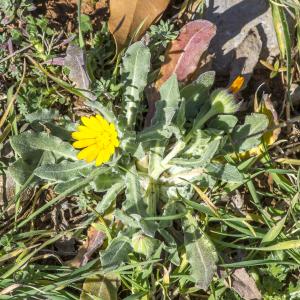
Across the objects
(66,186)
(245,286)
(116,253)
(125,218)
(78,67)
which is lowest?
(245,286)

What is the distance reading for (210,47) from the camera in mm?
3830

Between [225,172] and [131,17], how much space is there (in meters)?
1.18

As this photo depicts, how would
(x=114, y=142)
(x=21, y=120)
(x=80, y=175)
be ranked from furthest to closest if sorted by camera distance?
(x=21, y=120) → (x=80, y=175) → (x=114, y=142)

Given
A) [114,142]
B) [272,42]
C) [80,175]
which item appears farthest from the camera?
[272,42]

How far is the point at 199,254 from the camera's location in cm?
331

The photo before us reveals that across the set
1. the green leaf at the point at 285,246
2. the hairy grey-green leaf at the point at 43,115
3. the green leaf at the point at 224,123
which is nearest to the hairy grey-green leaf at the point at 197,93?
the green leaf at the point at 224,123

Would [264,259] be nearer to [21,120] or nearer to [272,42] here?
[272,42]

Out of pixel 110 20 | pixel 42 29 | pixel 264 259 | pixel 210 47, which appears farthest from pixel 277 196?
pixel 42 29

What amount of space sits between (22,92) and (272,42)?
174 cm

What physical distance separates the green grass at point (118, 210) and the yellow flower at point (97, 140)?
0.10 metres

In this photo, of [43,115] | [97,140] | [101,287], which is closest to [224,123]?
[97,140]

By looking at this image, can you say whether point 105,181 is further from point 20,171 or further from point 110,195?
point 20,171

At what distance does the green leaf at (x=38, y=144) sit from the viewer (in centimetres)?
327

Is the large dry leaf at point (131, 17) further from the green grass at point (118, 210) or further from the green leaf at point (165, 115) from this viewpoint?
the green leaf at point (165, 115)
